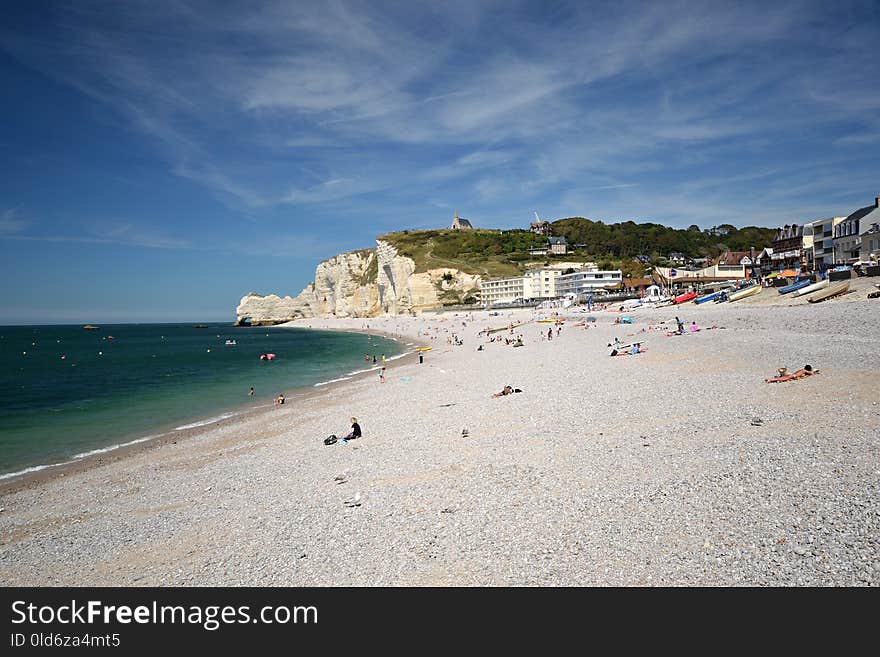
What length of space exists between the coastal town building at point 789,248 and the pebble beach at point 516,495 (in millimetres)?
53023

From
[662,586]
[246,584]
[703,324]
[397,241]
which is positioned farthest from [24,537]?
[397,241]

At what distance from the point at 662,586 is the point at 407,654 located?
256 centimetres

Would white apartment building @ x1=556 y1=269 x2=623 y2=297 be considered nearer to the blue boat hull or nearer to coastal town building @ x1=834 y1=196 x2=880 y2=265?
coastal town building @ x1=834 y1=196 x2=880 y2=265

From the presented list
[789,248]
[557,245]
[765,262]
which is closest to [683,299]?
[789,248]

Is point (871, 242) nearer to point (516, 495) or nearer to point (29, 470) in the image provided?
point (516, 495)

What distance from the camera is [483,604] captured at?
193 inches

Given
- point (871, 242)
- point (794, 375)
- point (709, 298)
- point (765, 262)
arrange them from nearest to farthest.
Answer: point (794, 375) → point (871, 242) → point (709, 298) → point (765, 262)

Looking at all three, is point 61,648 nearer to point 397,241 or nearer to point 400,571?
point 400,571

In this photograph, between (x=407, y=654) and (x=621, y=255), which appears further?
(x=621, y=255)

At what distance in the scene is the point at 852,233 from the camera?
160 feet

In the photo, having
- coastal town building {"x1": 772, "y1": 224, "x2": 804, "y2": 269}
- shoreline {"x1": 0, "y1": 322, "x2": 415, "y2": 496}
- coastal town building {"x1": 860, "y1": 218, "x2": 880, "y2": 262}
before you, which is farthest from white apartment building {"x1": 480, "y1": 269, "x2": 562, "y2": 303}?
shoreline {"x1": 0, "y1": 322, "x2": 415, "y2": 496}

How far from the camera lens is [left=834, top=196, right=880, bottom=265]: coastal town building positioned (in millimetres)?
46219

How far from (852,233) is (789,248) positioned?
16.2 m

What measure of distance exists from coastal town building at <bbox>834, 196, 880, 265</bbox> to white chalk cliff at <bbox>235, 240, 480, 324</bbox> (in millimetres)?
60745
